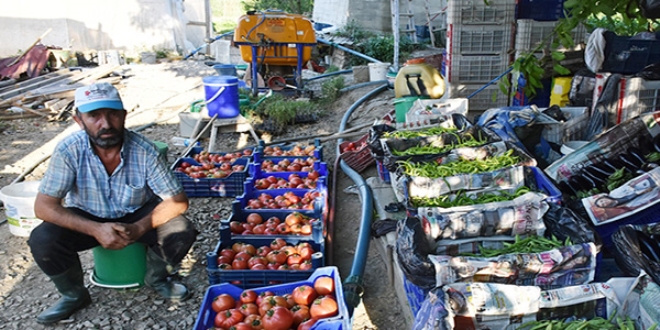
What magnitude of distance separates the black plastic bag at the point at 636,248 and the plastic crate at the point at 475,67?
4642 millimetres

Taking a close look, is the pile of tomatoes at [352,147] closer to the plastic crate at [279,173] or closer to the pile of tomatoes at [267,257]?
the plastic crate at [279,173]

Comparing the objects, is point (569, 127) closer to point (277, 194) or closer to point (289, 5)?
point (277, 194)

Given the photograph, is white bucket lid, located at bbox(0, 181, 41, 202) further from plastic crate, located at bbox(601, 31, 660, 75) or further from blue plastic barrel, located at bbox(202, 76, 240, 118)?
plastic crate, located at bbox(601, 31, 660, 75)

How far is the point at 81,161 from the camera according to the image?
3.44 meters

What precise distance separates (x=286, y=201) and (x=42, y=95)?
25.6 ft

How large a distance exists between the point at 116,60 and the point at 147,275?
1401cm

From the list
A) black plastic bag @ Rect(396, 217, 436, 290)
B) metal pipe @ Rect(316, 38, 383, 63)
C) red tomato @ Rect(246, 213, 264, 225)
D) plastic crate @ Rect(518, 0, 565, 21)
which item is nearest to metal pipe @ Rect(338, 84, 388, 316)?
black plastic bag @ Rect(396, 217, 436, 290)

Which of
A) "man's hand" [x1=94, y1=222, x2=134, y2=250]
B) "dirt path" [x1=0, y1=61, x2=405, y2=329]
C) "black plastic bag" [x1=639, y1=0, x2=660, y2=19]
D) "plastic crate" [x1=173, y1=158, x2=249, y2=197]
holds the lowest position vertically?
"dirt path" [x1=0, y1=61, x2=405, y2=329]

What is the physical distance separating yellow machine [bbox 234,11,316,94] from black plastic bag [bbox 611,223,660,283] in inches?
320

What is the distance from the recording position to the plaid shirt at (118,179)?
3445 mm

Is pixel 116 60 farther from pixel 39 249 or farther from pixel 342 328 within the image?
pixel 342 328

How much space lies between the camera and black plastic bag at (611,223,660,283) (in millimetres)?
2580

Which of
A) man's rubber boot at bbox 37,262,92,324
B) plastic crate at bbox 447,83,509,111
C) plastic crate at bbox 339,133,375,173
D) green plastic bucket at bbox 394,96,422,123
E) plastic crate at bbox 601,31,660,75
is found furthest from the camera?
plastic crate at bbox 447,83,509,111

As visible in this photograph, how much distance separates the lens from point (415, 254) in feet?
9.13
